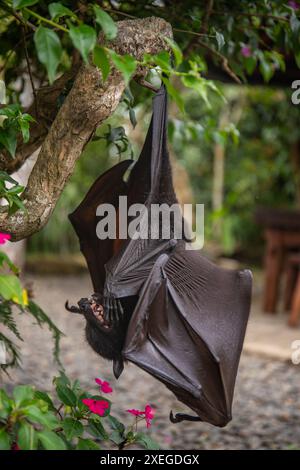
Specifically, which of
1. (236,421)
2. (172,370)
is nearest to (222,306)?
(172,370)

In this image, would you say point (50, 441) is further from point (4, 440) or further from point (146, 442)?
point (146, 442)

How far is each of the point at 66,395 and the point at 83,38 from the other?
0.76 m

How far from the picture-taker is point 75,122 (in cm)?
132

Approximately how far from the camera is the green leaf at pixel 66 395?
1323mm

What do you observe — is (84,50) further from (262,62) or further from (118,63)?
(262,62)

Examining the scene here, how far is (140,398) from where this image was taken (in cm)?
344

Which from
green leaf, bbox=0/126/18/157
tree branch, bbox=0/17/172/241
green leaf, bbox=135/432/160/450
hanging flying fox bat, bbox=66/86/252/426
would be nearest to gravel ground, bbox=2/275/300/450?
hanging flying fox bat, bbox=66/86/252/426

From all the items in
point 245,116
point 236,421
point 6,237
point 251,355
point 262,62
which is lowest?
point 251,355

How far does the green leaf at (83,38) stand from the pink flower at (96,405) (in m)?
0.73

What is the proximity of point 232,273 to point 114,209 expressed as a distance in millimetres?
379

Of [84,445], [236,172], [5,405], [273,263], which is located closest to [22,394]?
[5,405]

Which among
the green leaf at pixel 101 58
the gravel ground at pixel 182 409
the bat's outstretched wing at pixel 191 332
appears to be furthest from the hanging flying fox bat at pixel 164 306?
the gravel ground at pixel 182 409

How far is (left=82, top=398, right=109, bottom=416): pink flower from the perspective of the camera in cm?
132

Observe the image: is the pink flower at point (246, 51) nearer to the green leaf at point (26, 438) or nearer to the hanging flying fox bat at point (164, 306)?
the hanging flying fox bat at point (164, 306)
